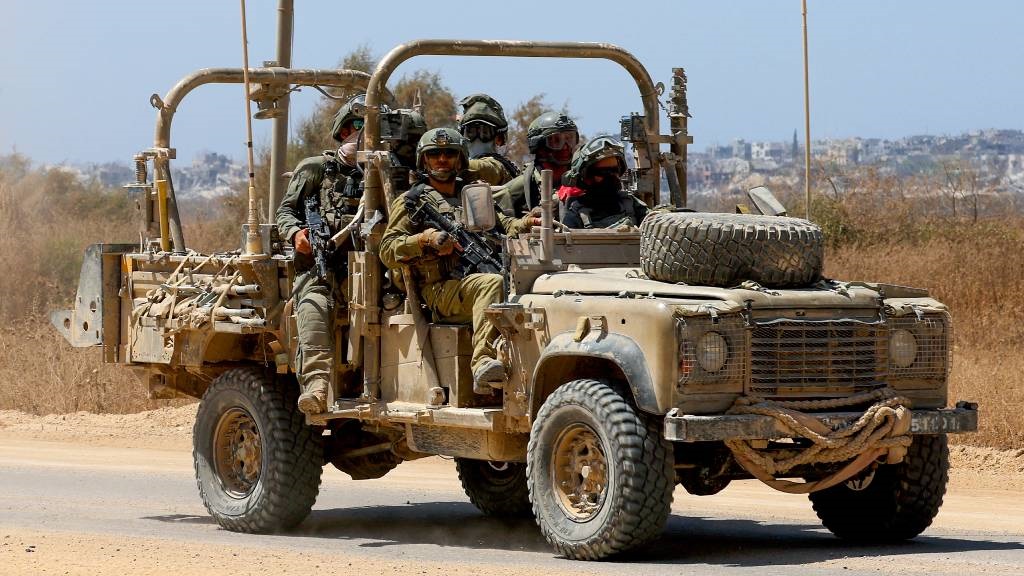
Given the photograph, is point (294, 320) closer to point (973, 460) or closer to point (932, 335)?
point (932, 335)

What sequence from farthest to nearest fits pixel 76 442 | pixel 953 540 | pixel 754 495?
pixel 76 442
pixel 754 495
pixel 953 540

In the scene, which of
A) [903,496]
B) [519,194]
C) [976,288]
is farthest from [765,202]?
[976,288]

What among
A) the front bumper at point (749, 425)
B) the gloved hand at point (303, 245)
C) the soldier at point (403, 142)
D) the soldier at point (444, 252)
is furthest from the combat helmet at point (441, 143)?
the front bumper at point (749, 425)

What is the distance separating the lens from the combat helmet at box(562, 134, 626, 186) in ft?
36.1

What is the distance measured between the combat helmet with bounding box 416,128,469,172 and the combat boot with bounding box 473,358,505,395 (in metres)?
1.50

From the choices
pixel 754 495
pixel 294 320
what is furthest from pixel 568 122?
pixel 754 495

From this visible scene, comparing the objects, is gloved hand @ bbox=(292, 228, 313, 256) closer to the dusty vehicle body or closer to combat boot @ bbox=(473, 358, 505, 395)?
the dusty vehicle body

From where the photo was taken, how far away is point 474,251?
10953 mm

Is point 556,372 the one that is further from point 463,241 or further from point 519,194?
point 519,194

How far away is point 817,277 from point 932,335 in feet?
2.22

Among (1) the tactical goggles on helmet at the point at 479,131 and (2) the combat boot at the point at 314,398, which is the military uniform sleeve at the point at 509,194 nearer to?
(1) the tactical goggles on helmet at the point at 479,131

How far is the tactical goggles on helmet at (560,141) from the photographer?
11.8 metres

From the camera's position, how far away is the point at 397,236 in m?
11.0

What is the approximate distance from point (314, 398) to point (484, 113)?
256 cm
